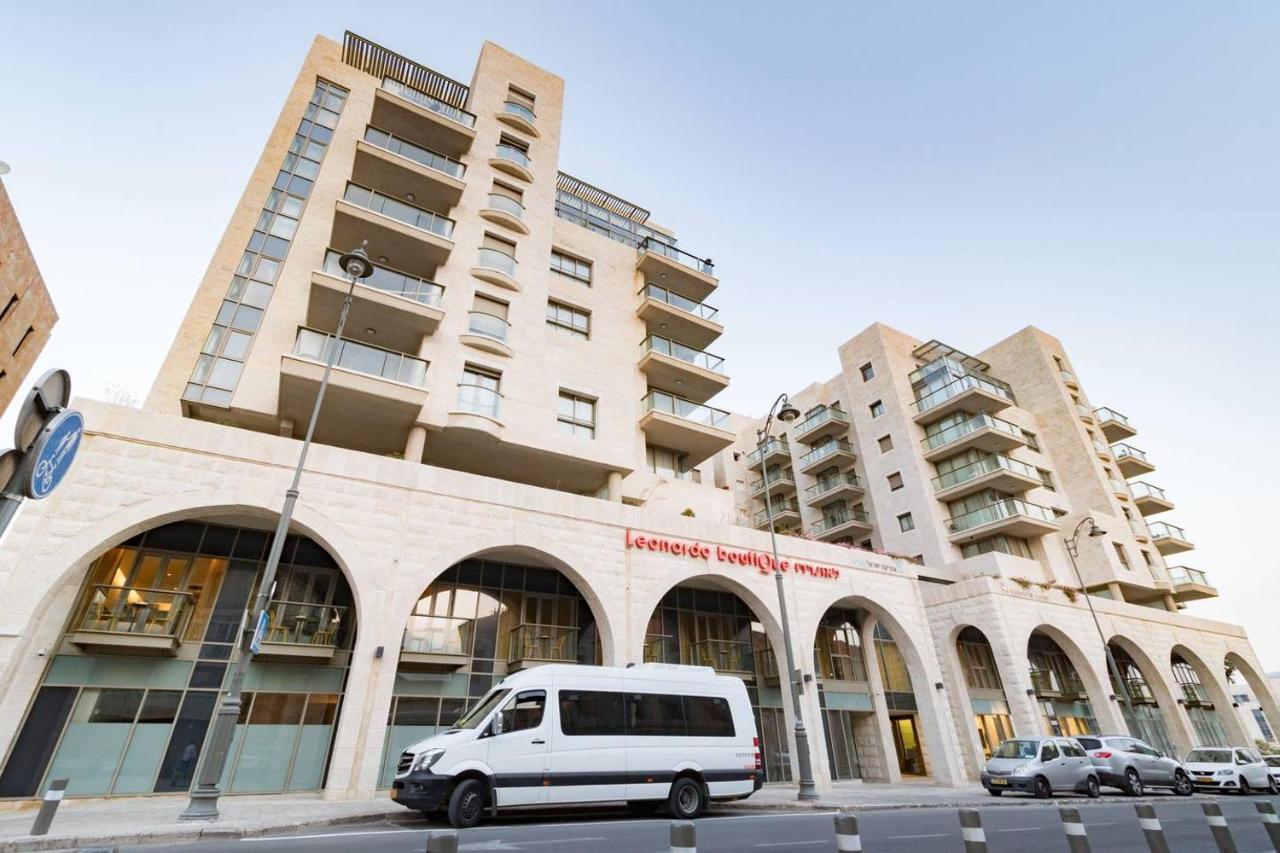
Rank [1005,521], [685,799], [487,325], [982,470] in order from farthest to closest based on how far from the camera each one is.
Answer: [982,470]
[1005,521]
[487,325]
[685,799]

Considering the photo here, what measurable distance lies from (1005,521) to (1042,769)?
19.6 m

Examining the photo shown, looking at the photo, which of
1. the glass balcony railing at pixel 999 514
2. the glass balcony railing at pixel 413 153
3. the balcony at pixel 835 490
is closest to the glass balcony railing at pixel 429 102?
the glass balcony railing at pixel 413 153

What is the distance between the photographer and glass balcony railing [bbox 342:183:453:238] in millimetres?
21375

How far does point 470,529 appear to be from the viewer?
16688 mm

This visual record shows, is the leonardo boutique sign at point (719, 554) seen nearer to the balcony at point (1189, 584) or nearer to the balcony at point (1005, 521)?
the balcony at point (1005, 521)

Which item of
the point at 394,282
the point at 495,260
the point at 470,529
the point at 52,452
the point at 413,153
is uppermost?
the point at 413,153

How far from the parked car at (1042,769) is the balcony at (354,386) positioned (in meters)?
20.7

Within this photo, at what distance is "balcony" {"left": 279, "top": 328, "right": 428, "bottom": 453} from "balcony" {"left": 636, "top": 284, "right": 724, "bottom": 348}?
39.7 feet

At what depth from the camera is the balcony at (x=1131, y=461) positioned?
150 feet

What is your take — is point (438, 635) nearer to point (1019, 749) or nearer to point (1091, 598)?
point (1019, 749)

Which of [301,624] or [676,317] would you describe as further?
[676,317]

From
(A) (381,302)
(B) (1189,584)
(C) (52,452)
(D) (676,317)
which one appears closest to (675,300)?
(D) (676,317)

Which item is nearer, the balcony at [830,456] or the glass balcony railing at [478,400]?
the glass balcony railing at [478,400]

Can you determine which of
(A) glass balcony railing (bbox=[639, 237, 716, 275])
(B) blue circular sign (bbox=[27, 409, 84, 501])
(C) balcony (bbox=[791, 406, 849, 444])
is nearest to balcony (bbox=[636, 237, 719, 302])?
(A) glass balcony railing (bbox=[639, 237, 716, 275])
